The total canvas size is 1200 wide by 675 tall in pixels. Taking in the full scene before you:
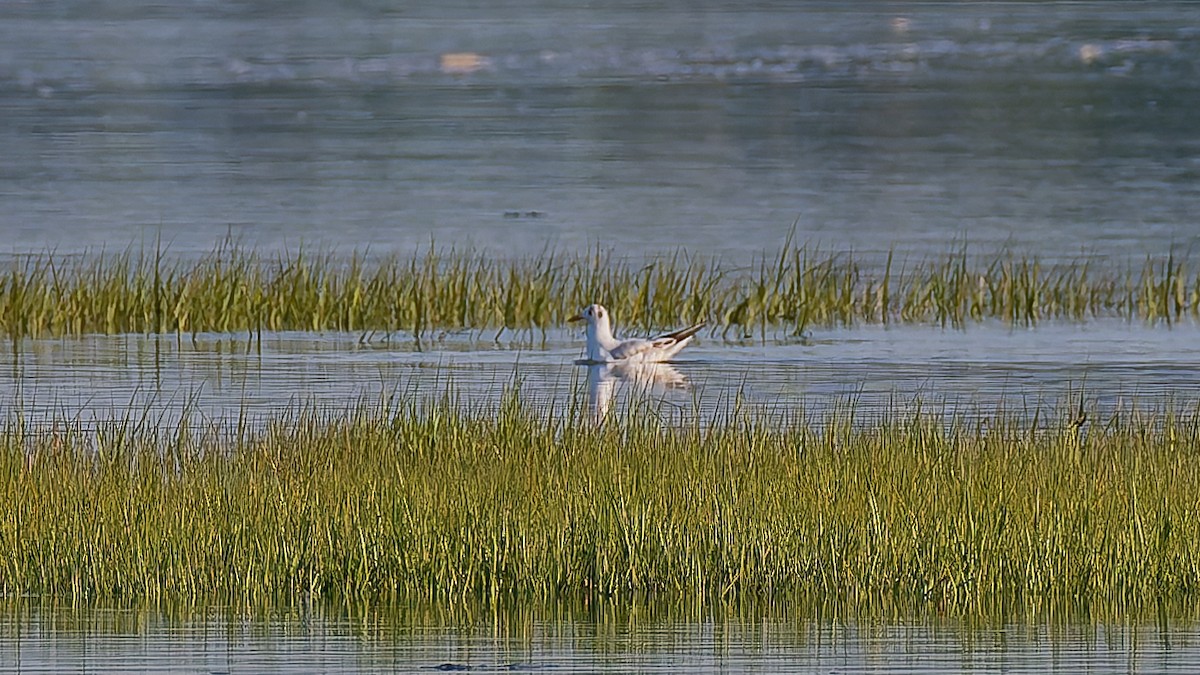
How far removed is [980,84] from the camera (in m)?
64.2

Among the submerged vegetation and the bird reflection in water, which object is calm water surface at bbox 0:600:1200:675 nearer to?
the bird reflection in water

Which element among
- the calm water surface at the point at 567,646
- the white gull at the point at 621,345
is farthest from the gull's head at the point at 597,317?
the calm water surface at the point at 567,646

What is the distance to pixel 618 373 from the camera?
15992mm

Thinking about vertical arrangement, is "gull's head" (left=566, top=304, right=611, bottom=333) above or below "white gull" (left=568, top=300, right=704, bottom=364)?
above

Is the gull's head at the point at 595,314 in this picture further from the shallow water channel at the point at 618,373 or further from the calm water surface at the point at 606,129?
the calm water surface at the point at 606,129

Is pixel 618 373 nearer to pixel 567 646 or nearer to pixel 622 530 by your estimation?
pixel 622 530

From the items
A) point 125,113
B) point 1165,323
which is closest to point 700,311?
point 1165,323

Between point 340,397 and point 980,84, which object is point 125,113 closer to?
point 980,84

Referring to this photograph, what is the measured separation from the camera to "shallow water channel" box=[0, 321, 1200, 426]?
46.2 ft

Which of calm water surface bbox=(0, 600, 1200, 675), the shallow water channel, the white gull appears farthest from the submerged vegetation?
calm water surface bbox=(0, 600, 1200, 675)

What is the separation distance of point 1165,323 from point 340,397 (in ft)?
23.5

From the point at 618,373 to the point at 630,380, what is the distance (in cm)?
45

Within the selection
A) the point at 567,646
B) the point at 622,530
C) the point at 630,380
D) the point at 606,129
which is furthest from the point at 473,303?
the point at 606,129

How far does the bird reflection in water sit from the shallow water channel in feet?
0.06
